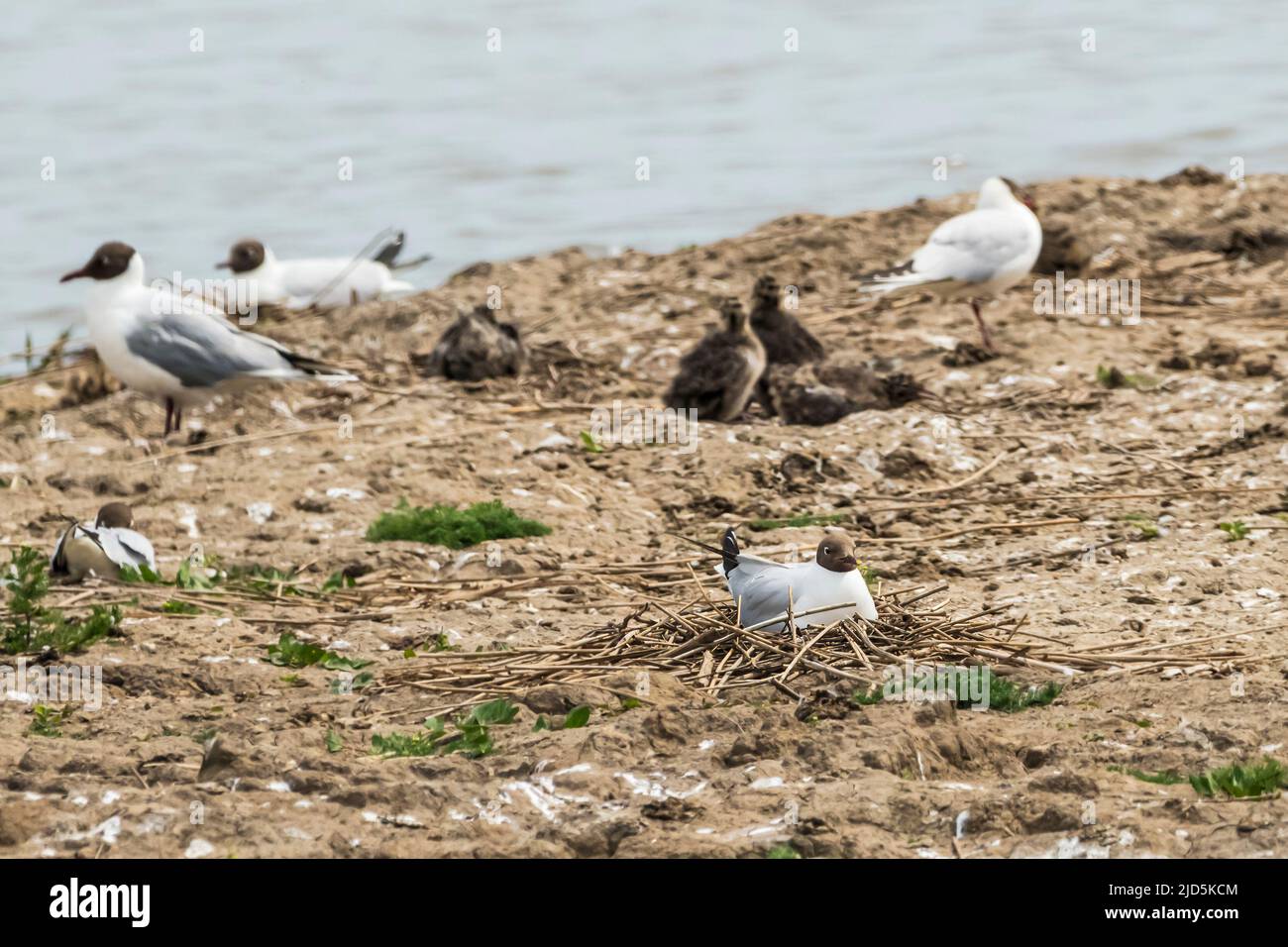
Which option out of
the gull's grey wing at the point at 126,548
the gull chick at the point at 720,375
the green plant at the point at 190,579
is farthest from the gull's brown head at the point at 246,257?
the green plant at the point at 190,579

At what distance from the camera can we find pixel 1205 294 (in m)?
10.2

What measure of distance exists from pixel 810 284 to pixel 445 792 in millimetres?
7285

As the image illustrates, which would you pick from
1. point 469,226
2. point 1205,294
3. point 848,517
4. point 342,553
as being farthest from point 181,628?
point 469,226

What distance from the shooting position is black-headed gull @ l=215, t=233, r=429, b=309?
11766 millimetres

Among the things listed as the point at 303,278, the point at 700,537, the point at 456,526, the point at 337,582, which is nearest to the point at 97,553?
the point at 337,582

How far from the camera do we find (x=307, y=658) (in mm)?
5664

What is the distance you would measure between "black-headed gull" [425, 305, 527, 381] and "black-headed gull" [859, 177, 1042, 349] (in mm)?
2057

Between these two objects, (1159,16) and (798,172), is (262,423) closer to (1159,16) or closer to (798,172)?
(798,172)

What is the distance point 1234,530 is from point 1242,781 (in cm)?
261

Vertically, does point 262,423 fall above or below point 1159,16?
below

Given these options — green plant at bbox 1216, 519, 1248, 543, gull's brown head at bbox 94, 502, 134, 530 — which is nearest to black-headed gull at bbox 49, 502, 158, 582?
gull's brown head at bbox 94, 502, 134, 530

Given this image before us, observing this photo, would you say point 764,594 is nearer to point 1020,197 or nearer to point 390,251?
point 1020,197

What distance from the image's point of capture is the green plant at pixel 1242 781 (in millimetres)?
3988

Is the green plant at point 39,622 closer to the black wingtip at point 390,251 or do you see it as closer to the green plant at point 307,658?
the green plant at point 307,658
